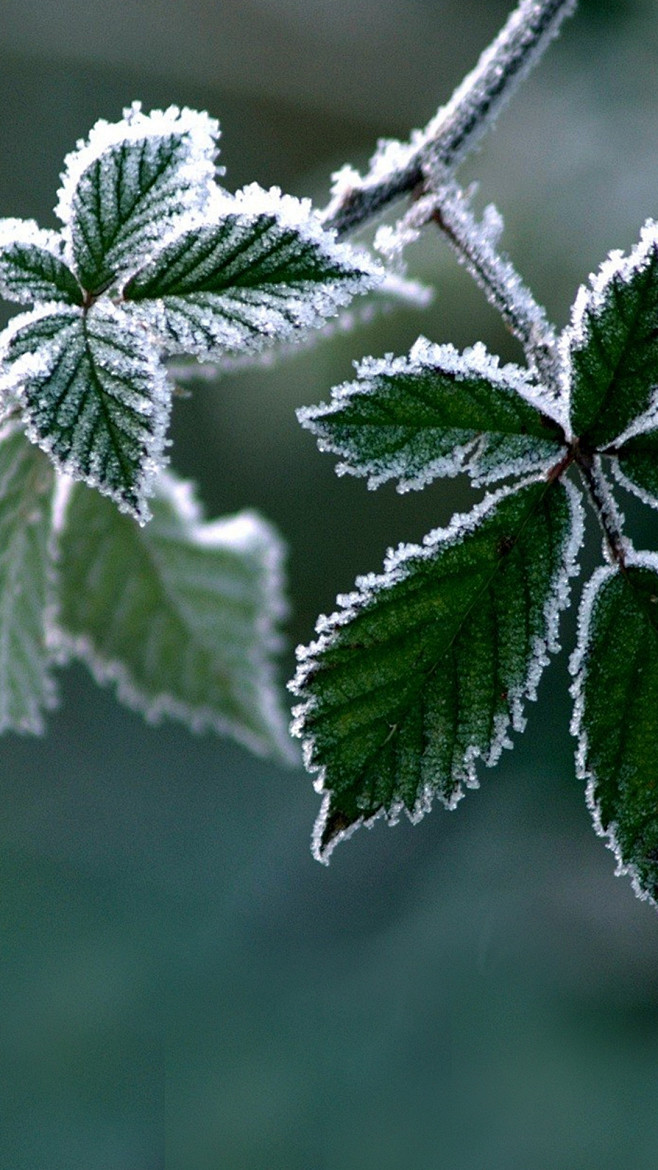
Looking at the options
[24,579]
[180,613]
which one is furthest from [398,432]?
[180,613]

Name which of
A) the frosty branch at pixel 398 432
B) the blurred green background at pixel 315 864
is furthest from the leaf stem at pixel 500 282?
the blurred green background at pixel 315 864

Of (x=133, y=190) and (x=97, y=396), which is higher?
(x=133, y=190)

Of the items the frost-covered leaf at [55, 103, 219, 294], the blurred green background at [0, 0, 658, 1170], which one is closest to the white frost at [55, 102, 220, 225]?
the frost-covered leaf at [55, 103, 219, 294]

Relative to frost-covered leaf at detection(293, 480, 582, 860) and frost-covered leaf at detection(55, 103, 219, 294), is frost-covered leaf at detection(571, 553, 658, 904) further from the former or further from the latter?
frost-covered leaf at detection(55, 103, 219, 294)

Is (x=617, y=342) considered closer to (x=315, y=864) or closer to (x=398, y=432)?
(x=398, y=432)

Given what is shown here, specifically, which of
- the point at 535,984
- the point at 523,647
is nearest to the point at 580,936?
the point at 535,984

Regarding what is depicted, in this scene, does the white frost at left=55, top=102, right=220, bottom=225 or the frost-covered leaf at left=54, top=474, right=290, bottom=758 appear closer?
the white frost at left=55, top=102, right=220, bottom=225

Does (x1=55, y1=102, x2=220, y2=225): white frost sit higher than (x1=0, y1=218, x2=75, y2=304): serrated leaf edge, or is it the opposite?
(x1=55, y1=102, x2=220, y2=225): white frost
